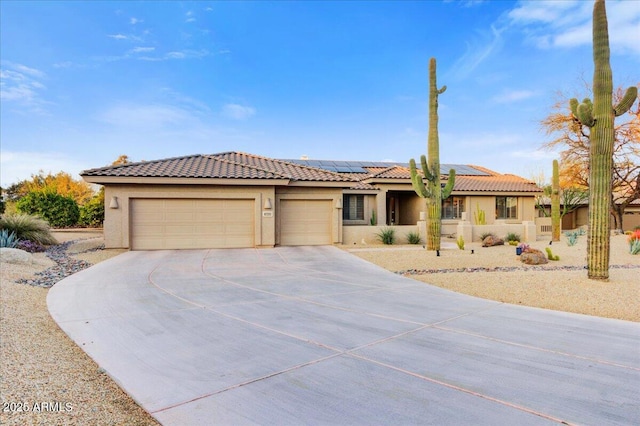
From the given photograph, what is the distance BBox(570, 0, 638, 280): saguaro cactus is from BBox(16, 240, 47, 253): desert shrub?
18707 millimetres

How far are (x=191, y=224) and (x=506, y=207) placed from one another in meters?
21.9

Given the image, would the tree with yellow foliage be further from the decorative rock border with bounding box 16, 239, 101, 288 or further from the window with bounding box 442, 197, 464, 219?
the decorative rock border with bounding box 16, 239, 101, 288

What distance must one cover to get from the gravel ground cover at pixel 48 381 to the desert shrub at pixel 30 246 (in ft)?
31.1

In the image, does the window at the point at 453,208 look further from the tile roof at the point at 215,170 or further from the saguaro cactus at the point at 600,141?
the saguaro cactus at the point at 600,141

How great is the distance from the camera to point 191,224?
16031 millimetres

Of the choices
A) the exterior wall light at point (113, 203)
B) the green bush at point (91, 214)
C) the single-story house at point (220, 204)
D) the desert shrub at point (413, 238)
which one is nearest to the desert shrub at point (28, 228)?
the single-story house at point (220, 204)

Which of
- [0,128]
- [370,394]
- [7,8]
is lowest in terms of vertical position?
[370,394]

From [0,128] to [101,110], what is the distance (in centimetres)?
723

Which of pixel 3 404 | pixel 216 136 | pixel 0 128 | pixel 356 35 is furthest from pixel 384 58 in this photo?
pixel 0 128

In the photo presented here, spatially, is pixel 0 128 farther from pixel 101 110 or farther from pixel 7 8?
pixel 7 8

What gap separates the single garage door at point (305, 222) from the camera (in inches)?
683

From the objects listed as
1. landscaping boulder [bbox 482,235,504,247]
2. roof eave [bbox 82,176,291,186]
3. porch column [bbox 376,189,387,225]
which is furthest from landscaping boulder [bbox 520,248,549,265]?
porch column [bbox 376,189,387,225]

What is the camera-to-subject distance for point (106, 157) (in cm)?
4162

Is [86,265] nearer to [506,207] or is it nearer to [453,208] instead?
[453,208]
